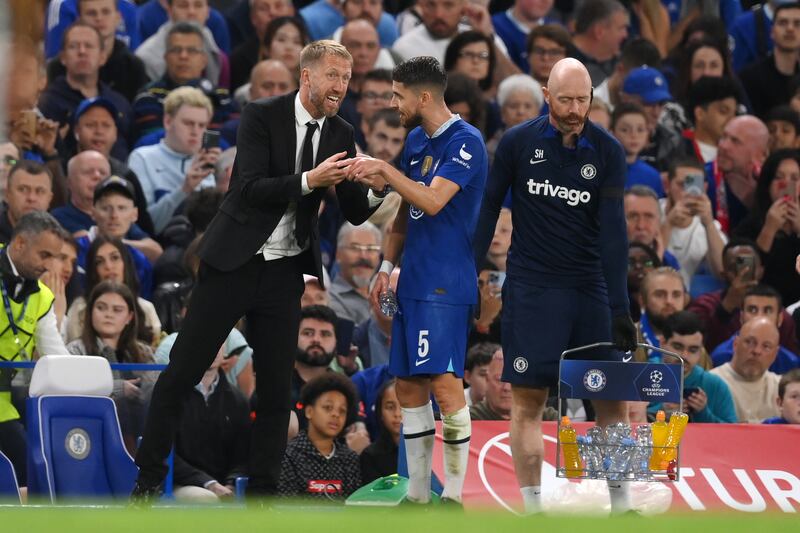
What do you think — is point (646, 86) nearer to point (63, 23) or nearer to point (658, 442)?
point (63, 23)

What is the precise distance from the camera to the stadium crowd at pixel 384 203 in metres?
9.83

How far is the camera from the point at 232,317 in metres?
7.39

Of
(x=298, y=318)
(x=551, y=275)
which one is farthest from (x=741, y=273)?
(x=298, y=318)

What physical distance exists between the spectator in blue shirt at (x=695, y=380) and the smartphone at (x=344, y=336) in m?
2.30

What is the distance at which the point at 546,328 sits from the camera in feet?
25.1

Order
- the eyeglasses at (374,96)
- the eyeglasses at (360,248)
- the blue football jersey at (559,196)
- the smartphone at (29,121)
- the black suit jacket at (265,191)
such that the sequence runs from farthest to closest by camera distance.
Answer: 1. the eyeglasses at (374,96)
2. the eyeglasses at (360,248)
3. the smartphone at (29,121)
4. the blue football jersey at (559,196)
5. the black suit jacket at (265,191)

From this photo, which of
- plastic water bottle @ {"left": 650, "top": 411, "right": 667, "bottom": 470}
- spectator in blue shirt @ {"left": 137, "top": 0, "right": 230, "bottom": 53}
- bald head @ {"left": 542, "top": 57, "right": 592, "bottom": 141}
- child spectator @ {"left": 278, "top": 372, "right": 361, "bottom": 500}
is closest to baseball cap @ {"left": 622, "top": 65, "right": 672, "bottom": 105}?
spectator in blue shirt @ {"left": 137, "top": 0, "right": 230, "bottom": 53}

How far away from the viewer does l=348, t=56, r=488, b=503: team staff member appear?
736 cm

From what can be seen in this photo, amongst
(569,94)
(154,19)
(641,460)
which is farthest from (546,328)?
(154,19)

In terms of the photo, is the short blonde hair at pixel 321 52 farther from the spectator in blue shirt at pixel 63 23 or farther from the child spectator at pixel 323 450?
the spectator in blue shirt at pixel 63 23

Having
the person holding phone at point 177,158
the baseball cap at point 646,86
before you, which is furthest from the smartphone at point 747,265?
the person holding phone at point 177,158

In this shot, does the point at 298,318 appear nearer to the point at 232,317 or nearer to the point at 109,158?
the point at 232,317

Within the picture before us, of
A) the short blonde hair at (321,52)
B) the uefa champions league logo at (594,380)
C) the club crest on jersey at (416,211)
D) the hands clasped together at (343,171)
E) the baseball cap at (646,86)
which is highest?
the baseball cap at (646,86)

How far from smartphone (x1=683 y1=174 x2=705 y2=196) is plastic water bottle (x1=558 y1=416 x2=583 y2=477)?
583 centimetres
